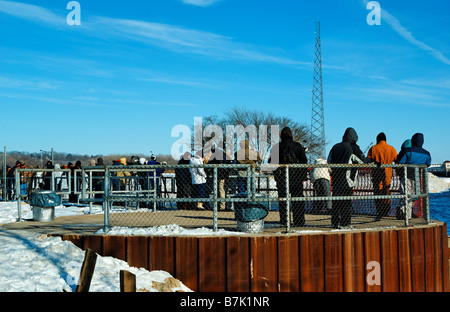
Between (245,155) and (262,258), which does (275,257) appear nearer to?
(262,258)

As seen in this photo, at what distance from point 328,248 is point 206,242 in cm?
213

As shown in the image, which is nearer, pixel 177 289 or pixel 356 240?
pixel 177 289

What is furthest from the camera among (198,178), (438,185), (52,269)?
(438,185)

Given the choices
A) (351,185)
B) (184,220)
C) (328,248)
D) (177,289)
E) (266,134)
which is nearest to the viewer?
(177,289)

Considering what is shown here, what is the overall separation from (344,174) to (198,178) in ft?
17.2

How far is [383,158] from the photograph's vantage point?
11.3 meters

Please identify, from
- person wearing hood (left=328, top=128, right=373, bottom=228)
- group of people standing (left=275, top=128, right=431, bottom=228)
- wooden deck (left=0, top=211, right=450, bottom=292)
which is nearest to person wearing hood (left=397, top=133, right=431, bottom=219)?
group of people standing (left=275, top=128, right=431, bottom=228)

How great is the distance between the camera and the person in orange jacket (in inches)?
426

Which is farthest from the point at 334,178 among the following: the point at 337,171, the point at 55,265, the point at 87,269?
the point at 87,269

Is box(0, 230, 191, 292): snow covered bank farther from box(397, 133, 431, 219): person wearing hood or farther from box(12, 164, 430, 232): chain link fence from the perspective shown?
box(397, 133, 431, 219): person wearing hood

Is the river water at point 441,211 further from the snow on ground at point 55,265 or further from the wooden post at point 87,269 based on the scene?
the wooden post at point 87,269

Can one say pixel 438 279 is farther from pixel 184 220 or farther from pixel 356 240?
pixel 184 220

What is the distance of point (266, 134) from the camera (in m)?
62.1
